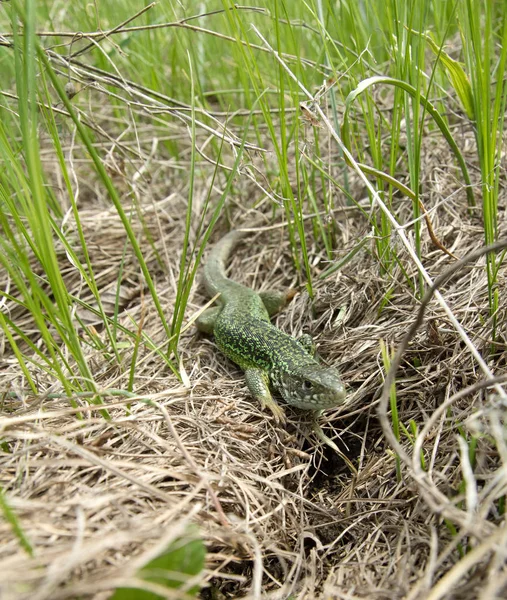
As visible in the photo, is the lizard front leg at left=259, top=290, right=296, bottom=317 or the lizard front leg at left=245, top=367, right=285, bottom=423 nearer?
the lizard front leg at left=245, top=367, right=285, bottom=423

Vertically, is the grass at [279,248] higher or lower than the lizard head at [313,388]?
higher

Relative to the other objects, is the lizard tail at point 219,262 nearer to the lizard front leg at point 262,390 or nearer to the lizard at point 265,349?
the lizard at point 265,349

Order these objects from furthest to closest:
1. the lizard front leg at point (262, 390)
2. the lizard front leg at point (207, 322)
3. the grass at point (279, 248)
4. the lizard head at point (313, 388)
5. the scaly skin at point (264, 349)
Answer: the lizard front leg at point (207, 322) → the lizard front leg at point (262, 390) → the scaly skin at point (264, 349) → the lizard head at point (313, 388) → the grass at point (279, 248)

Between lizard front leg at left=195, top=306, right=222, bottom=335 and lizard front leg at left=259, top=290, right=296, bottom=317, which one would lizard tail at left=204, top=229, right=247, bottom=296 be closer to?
lizard front leg at left=195, top=306, right=222, bottom=335

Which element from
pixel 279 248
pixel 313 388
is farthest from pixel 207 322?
pixel 313 388

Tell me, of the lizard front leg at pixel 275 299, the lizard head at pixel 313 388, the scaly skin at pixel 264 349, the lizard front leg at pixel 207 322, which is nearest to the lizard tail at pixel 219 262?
the scaly skin at pixel 264 349

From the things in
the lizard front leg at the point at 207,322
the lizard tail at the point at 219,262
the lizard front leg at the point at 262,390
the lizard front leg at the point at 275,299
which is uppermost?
the lizard tail at the point at 219,262

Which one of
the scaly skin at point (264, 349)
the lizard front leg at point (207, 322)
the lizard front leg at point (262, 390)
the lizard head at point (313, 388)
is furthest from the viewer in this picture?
the lizard front leg at point (207, 322)

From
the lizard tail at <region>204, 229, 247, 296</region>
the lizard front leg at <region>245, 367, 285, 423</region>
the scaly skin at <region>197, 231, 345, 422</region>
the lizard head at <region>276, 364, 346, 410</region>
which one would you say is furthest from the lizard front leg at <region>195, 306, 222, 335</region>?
the lizard head at <region>276, 364, 346, 410</region>
